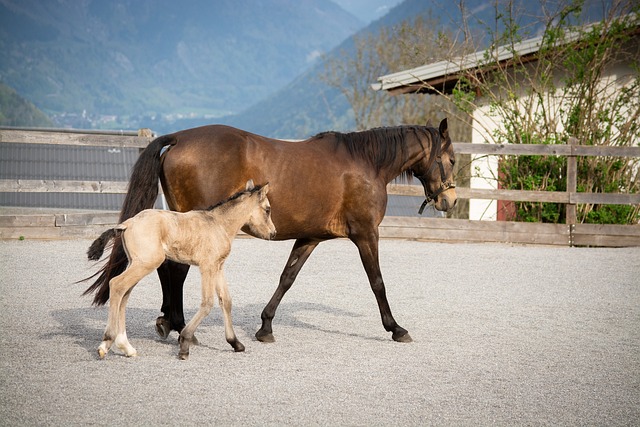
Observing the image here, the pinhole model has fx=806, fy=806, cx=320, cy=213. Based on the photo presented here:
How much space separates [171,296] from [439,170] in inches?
110

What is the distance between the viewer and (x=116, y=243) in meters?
6.46

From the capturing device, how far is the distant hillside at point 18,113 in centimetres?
8606

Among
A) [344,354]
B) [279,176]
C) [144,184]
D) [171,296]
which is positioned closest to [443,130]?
[279,176]

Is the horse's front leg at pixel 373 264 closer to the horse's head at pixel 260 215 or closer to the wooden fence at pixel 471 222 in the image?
the horse's head at pixel 260 215

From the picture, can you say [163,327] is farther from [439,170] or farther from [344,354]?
[439,170]

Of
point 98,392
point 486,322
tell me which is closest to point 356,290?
point 486,322

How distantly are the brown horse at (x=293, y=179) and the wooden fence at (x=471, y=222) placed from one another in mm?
6314

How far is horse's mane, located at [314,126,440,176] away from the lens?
736 cm

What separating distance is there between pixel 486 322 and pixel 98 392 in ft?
13.2

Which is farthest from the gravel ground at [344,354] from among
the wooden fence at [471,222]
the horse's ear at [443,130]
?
the wooden fence at [471,222]

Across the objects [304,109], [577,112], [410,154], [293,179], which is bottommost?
[293,179]

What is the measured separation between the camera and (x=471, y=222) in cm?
1399

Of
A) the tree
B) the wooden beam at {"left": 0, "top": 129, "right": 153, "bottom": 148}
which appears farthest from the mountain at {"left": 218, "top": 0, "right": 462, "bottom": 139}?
the wooden beam at {"left": 0, "top": 129, "right": 153, "bottom": 148}

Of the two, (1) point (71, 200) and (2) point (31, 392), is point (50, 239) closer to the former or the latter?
(1) point (71, 200)
